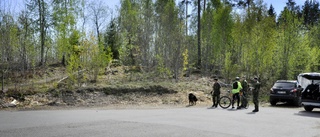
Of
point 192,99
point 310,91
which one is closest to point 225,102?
point 192,99

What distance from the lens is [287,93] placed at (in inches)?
813

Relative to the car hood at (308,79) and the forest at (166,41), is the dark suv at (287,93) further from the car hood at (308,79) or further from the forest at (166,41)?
the forest at (166,41)

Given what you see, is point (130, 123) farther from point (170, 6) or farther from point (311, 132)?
point (170, 6)

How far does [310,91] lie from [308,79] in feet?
2.87

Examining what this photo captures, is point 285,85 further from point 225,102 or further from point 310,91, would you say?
point 225,102

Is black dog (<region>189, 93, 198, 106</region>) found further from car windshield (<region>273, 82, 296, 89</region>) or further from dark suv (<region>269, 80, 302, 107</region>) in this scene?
car windshield (<region>273, 82, 296, 89</region>)

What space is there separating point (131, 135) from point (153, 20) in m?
32.9

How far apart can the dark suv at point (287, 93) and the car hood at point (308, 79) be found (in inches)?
73.6

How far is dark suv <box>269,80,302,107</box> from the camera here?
67.4ft

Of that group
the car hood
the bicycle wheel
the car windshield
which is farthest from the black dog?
the car hood

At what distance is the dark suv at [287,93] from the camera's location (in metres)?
20.5

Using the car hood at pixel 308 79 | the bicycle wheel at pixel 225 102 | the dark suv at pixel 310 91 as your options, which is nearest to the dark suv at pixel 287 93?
the car hood at pixel 308 79

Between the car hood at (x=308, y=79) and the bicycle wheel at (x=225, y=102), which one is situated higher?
the car hood at (x=308, y=79)

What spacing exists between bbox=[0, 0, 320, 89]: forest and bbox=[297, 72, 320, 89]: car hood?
12.9 m
